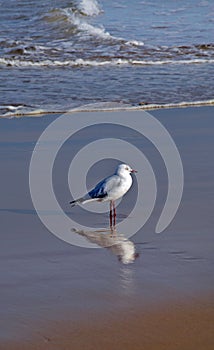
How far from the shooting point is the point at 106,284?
4438mm

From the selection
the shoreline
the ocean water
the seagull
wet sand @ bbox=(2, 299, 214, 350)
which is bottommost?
wet sand @ bbox=(2, 299, 214, 350)

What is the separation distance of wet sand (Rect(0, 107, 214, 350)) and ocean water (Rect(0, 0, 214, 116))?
3829 mm

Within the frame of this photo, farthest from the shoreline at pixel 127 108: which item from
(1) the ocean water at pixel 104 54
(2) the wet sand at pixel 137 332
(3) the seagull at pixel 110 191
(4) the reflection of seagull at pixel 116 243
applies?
(2) the wet sand at pixel 137 332

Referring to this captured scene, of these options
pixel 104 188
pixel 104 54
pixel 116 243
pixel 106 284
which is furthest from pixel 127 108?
pixel 106 284

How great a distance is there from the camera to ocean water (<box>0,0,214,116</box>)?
10305 mm

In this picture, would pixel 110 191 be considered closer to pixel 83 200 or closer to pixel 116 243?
pixel 83 200

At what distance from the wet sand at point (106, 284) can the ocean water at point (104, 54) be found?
3.83 meters

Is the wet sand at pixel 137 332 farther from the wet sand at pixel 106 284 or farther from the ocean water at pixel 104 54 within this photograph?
the ocean water at pixel 104 54

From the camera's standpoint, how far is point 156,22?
18328 mm

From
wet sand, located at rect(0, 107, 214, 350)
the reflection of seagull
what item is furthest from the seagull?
the reflection of seagull

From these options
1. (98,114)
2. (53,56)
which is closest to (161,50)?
(53,56)

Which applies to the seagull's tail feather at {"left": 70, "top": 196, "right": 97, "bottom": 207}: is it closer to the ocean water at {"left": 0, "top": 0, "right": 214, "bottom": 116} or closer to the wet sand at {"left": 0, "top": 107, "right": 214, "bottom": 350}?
the wet sand at {"left": 0, "top": 107, "right": 214, "bottom": 350}

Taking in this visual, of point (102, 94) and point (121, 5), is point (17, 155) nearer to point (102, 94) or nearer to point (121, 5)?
point (102, 94)

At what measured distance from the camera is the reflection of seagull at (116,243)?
493 centimetres
